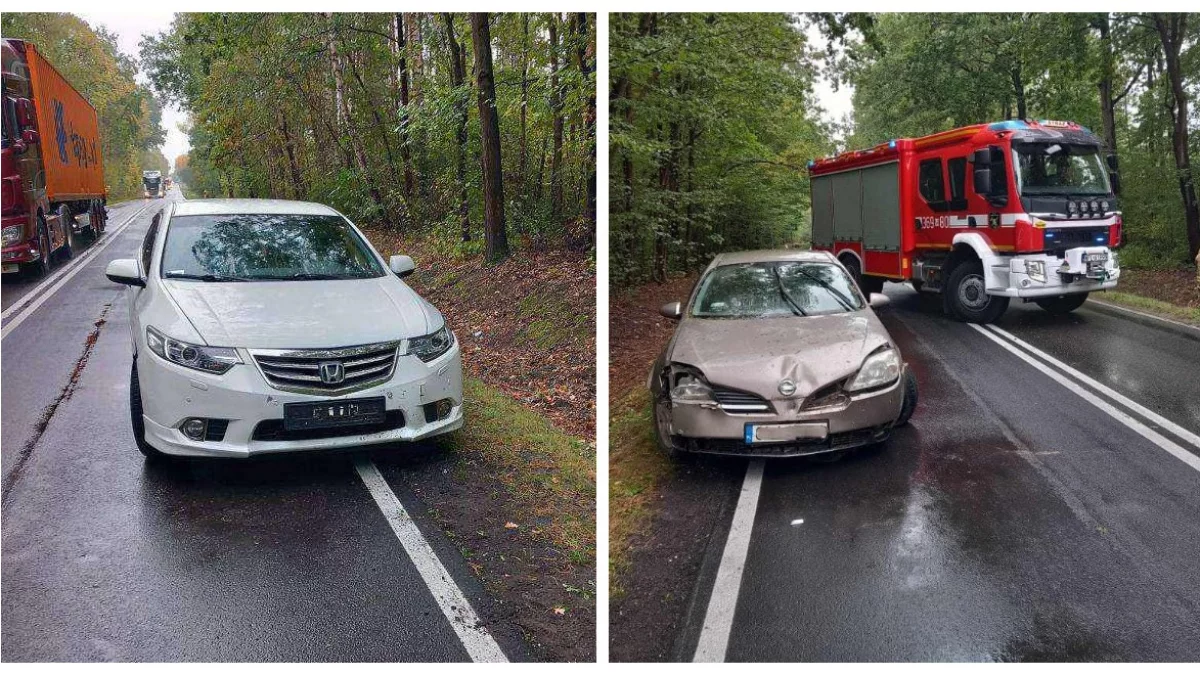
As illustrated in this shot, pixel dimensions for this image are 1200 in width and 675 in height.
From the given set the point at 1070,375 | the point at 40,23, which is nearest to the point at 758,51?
the point at 1070,375

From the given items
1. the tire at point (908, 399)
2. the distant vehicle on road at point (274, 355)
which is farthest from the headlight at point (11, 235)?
the tire at point (908, 399)

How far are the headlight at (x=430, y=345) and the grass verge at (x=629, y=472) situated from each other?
1.02m

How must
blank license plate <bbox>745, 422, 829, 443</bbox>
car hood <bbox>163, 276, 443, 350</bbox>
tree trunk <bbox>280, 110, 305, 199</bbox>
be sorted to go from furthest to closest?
1. tree trunk <bbox>280, 110, 305, 199</bbox>
2. blank license plate <bbox>745, 422, 829, 443</bbox>
3. car hood <bbox>163, 276, 443, 350</bbox>

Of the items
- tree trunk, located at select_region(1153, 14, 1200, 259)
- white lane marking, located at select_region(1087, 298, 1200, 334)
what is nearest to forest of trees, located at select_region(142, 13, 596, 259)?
white lane marking, located at select_region(1087, 298, 1200, 334)

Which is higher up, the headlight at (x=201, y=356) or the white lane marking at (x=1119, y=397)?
the headlight at (x=201, y=356)

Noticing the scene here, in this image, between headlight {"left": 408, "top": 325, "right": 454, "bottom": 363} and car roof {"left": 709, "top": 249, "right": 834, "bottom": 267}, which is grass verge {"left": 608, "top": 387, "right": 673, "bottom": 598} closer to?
headlight {"left": 408, "top": 325, "right": 454, "bottom": 363}

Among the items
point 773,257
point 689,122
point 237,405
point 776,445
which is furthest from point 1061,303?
point 237,405

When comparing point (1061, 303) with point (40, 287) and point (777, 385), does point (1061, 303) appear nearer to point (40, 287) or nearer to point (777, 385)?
point (777, 385)

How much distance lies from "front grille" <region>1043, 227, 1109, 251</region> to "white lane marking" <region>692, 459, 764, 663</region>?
6090mm

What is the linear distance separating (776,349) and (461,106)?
6.00 m

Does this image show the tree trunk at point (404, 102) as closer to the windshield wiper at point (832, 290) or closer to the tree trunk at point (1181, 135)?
the windshield wiper at point (832, 290)

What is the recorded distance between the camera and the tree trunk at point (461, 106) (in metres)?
9.20

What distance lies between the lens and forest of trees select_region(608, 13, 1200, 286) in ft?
21.0

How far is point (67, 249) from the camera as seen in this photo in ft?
40.6
